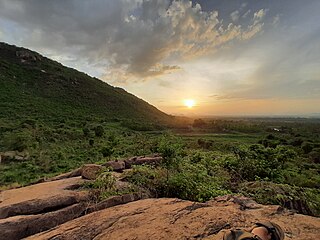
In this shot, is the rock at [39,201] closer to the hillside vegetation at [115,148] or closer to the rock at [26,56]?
the hillside vegetation at [115,148]

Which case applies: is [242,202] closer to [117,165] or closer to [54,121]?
[117,165]

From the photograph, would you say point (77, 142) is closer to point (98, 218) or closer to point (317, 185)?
point (317, 185)

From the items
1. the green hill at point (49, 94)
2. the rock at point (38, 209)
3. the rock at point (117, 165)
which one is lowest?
the rock at point (38, 209)

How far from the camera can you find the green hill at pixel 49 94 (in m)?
52.4

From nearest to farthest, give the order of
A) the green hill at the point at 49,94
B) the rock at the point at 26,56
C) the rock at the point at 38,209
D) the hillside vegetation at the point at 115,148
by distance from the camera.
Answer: the rock at the point at 38,209
the hillside vegetation at the point at 115,148
the green hill at the point at 49,94
the rock at the point at 26,56

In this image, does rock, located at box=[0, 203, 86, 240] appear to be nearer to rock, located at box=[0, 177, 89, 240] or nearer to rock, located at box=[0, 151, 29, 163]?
rock, located at box=[0, 177, 89, 240]

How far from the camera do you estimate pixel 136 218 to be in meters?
5.58

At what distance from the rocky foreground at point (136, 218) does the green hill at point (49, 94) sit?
42.8m

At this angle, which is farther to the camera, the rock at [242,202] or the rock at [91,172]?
the rock at [91,172]

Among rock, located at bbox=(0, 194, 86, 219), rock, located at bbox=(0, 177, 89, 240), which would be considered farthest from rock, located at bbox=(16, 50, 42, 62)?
rock, located at bbox=(0, 194, 86, 219)

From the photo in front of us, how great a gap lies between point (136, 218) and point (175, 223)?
90 centimetres

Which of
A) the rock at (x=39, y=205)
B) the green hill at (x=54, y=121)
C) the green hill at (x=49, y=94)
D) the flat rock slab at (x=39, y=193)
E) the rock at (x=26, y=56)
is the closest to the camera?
the rock at (x=39, y=205)

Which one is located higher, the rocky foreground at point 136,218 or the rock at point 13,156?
the rocky foreground at point 136,218

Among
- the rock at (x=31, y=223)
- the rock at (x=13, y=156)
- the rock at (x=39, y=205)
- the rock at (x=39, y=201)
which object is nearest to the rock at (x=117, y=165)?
the rock at (x=39, y=201)
